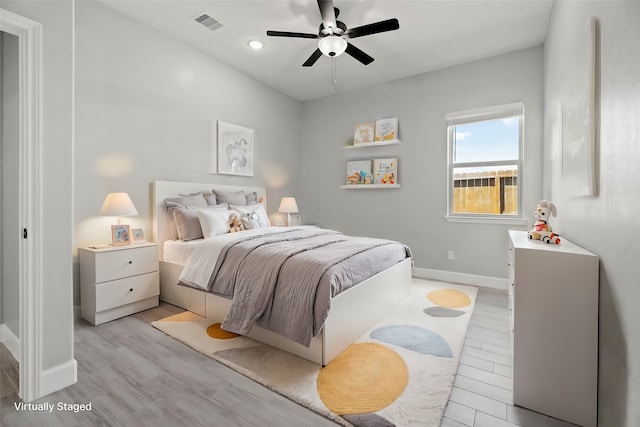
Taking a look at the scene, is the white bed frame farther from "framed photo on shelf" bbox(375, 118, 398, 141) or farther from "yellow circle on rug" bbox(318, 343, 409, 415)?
"framed photo on shelf" bbox(375, 118, 398, 141)

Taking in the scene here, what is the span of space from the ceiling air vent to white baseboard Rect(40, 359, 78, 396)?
122 inches

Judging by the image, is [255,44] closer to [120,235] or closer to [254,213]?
[254,213]

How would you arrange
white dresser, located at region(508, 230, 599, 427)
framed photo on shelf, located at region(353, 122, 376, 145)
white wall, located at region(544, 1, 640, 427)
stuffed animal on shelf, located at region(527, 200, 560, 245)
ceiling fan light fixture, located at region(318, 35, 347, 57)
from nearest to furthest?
white wall, located at region(544, 1, 640, 427) → white dresser, located at region(508, 230, 599, 427) → stuffed animal on shelf, located at region(527, 200, 560, 245) → ceiling fan light fixture, located at region(318, 35, 347, 57) → framed photo on shelf, located at region(353, 122, 376, 145)

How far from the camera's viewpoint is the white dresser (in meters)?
1.39

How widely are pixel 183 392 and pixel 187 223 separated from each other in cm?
176

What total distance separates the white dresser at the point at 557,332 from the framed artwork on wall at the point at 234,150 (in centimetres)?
346

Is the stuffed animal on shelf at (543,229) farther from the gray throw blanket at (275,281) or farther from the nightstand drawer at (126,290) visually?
the nightstand drawer at (126,290)

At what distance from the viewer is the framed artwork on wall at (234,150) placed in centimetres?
395

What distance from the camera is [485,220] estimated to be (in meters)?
3.78

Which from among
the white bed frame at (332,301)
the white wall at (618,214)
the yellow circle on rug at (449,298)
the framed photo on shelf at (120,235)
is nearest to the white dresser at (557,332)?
the white wall at (618,214)

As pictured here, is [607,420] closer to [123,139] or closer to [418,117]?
[418,117]

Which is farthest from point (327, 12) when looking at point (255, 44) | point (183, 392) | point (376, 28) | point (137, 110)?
point (183, 392)

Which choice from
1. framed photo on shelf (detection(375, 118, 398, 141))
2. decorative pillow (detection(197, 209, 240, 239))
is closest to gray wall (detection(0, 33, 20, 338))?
decorative pillow (detection(197, 209, 240, 239))

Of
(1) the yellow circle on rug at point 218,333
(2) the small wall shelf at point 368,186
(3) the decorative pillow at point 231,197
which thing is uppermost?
(2) the small wall shelf at point 368,186
